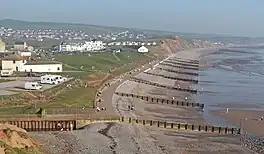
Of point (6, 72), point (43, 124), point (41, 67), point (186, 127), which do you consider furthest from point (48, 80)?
point (186, 127)

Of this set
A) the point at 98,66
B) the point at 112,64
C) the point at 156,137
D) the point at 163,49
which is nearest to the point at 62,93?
the point at 156,137

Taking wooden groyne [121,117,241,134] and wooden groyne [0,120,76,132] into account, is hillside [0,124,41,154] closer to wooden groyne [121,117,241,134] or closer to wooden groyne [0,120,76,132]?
wooden groyne [0,120,76,132]

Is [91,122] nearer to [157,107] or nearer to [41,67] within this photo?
[157,107]

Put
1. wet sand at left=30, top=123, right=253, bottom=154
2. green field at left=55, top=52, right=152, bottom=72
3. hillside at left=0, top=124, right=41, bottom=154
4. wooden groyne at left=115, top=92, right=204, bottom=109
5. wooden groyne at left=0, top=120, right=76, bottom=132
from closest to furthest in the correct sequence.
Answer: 1. hillside at left=0, top=124, right=41, bottom=154
2. wet sand at left=30, top=123, right=253, bottom=154
3. wooden groyne at left=0, top=120, right=76, bottom=132
4. wooden groyne at left=115, top=92, right=204, bottom=109
5. green field at left=55, top=52, right=152, bottom=72

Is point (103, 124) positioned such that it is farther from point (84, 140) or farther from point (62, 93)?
point (62, 93)

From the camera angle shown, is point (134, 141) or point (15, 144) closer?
point (15, 144)

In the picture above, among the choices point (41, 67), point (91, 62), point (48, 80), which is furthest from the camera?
point (91, 62)

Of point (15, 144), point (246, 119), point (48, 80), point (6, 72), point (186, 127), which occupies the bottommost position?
point (246, 119)

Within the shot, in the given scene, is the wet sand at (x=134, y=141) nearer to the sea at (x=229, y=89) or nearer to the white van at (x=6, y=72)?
the sea at (x=229, y=89)

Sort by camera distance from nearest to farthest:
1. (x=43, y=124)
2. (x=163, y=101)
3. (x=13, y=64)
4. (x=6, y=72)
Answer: (x=43, y=124) → (x=163, y=101) → (x=6, y=72) → (x=13, y=64)

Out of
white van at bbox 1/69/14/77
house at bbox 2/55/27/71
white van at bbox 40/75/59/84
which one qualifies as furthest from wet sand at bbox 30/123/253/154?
house at bbox 2/55/27/71
